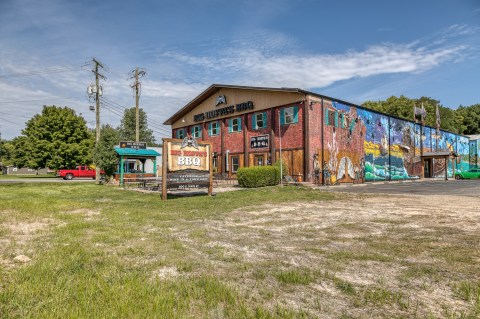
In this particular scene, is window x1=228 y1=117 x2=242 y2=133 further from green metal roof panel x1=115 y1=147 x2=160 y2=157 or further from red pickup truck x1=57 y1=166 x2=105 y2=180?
red pickup truck x1=57 y1=166 x2=105 y2=180

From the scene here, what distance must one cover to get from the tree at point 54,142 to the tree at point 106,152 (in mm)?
23275

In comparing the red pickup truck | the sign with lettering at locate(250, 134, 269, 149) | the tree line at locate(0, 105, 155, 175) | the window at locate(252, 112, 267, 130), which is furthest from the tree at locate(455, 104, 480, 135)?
the red pickup truck

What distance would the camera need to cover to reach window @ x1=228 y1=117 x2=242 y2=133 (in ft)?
101

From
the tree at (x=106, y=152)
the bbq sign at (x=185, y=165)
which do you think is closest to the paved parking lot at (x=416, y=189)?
the bbq sign at (x=185, y=165)

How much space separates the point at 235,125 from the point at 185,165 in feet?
56.7

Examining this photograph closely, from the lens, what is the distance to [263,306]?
9.97 feet

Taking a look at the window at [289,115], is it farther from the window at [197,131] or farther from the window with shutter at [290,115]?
the window at [197,131]

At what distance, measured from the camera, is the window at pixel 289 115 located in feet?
84.2

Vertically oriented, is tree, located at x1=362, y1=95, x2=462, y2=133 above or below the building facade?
above

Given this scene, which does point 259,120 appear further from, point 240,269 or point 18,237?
point 240,269

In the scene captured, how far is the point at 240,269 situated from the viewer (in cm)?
413

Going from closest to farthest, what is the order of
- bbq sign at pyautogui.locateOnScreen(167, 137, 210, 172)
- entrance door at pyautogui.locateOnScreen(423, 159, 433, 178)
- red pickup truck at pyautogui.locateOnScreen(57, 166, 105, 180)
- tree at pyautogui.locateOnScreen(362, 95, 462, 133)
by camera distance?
1. bbq sign at pyautogui.locateOnScreen(167, 137, 210, 172)
2. red pickup truck at pyautogui.locateOnScreen(57, 166, 105, 180)
3. entrance door at pyautogui.locateOnScreen(423, 159, 433, 178)
4. tree at pyautogui.locateOnScreen(362, 95, 462, 133)

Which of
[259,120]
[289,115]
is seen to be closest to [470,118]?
[289,115]

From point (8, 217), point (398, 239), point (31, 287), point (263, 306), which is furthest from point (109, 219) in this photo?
point (398, 239)
